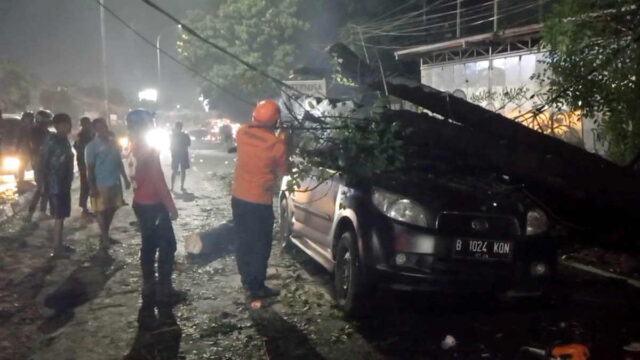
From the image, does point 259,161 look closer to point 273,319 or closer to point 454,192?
point 273,319

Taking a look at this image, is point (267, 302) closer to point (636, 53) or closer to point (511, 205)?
point (511, 205)

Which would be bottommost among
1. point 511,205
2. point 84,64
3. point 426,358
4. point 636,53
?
point 426,358

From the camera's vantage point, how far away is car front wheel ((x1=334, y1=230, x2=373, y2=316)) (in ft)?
16.8

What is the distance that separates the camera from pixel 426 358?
14.4ft

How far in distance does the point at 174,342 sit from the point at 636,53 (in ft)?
17.6

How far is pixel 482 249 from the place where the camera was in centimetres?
491

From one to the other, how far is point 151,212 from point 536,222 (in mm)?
3616

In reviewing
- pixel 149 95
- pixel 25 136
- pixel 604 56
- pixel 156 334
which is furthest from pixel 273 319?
pixel 149 95

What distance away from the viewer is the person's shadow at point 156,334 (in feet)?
14.6

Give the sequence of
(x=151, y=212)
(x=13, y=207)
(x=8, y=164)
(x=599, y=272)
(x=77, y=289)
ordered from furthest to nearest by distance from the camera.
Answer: (x=8, y=164), (x=13, y=207), (x=599, y=272), (x=77, y=289), (x=151, y=212)

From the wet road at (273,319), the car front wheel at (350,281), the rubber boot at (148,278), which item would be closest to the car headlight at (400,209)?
the car front wheel at (350,281)

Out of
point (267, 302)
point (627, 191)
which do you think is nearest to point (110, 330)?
point (267, 302)

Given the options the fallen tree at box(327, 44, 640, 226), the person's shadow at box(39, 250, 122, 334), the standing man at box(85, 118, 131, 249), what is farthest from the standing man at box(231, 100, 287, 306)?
the standing man at box(85, 118, 131, 249)

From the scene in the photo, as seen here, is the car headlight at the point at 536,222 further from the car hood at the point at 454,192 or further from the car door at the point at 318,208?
the car door at the point at 318,208
